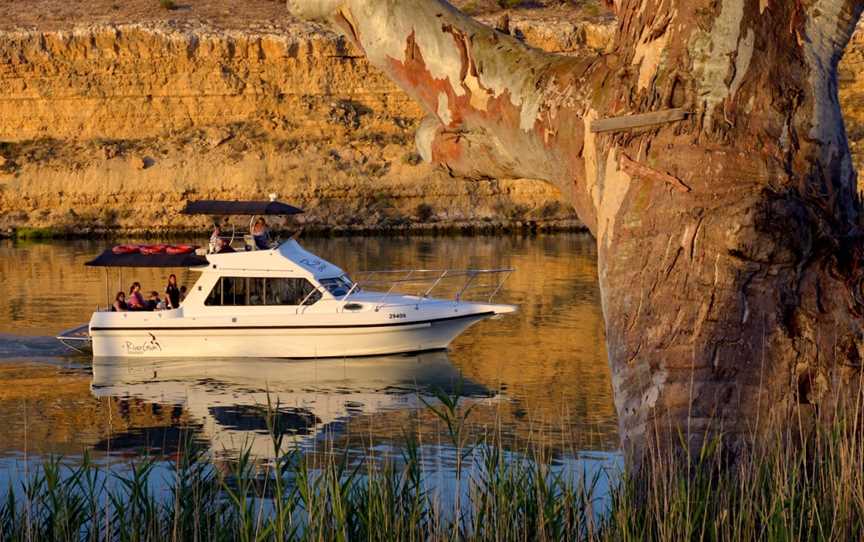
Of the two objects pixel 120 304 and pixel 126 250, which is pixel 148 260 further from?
pixel 120 304

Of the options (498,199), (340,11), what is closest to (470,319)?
(340,11)

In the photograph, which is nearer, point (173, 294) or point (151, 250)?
point (173, 294)

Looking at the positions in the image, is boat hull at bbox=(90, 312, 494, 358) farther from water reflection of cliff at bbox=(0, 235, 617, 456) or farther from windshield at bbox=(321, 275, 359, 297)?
water reflection of cliff at bbox=(0, 235, 617, 456)

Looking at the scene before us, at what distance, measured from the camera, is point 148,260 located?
78.1ft

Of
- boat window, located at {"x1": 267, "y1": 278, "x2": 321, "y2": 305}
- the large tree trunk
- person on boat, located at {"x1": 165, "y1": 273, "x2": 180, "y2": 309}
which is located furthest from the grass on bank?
person on boat, located at {"x1": 165, "y1": 273, "x2": 180, "y2": 309}

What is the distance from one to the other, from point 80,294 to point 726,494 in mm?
25426

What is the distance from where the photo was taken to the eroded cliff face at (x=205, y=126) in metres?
47.3

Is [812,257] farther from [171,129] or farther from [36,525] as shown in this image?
[171,129]

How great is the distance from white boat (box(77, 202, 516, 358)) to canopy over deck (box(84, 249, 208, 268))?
5 centimetres

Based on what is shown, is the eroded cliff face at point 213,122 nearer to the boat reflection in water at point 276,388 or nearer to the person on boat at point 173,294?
the person on boat at point 173,294

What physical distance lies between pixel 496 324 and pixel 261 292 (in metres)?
5.51

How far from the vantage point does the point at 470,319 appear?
23578 mm

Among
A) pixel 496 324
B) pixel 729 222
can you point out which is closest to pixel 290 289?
pixel 496 324

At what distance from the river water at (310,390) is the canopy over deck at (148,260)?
1.53 meters
